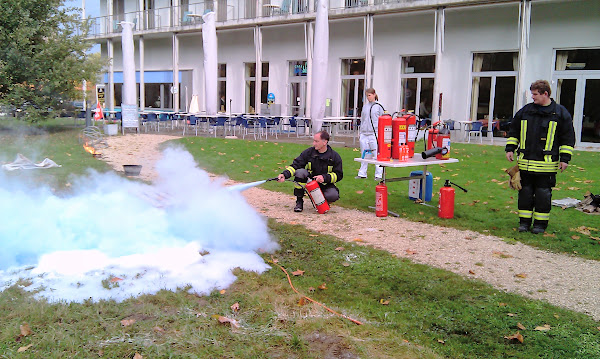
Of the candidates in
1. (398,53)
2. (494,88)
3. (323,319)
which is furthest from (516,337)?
(398,53)

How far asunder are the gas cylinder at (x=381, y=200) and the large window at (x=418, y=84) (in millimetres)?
14696

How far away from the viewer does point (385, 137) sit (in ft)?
27.0

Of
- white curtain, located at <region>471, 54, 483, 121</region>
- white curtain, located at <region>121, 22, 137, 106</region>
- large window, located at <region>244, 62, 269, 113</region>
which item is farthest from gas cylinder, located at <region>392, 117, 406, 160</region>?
white curtain, located at <region>121, 22, 137, 106</region>

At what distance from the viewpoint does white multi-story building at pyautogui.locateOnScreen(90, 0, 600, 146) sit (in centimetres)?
1853

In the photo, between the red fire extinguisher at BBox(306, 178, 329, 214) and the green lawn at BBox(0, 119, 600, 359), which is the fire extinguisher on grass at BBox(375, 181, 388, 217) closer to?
the red fire extinguisher at BBox(306, 178, 329, 214)

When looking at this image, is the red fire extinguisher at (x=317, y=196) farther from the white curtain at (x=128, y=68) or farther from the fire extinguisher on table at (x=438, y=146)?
the white curtain at (x=128, y=68)

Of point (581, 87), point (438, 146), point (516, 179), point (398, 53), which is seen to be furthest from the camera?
point (398, 53)

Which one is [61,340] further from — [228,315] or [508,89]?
[508,89]

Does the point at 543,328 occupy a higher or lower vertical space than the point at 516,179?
lower

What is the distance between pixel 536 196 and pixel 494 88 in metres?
14.4

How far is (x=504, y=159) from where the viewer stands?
14500 millimetres

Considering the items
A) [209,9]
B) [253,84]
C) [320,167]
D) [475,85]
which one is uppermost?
[209,9]

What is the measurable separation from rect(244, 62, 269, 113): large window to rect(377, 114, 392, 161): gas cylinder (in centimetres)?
2006

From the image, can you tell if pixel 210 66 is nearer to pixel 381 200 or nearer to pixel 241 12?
pixel 241 12
